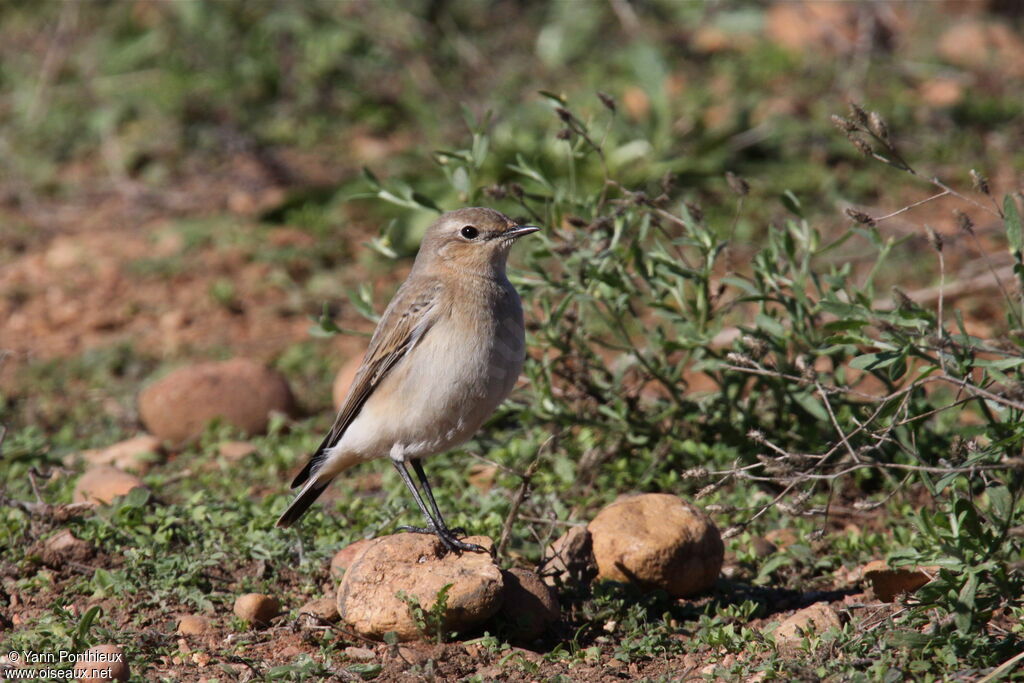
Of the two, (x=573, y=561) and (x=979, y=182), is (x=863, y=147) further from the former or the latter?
(x=573, y=561)

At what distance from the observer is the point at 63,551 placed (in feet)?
17.9

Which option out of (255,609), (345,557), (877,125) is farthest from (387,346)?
(877,125)

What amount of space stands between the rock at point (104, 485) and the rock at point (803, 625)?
3.35 m

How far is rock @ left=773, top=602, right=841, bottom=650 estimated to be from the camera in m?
4.81

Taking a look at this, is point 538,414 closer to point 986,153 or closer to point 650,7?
point 986,153

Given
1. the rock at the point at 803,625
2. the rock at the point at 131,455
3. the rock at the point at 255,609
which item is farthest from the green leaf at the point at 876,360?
the rock at the point at 131,455

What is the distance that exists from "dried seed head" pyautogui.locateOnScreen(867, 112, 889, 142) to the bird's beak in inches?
74.3

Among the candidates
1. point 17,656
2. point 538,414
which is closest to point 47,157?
point 538,414

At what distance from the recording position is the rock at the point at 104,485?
246 inches

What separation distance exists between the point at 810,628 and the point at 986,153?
713cm

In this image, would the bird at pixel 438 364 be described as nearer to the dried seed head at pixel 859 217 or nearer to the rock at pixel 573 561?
the rock at pixel 573 561

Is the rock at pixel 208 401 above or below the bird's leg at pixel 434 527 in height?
below

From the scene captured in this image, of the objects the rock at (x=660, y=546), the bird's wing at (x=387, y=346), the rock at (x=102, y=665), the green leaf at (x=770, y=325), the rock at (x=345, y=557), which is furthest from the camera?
the green leaf at (x=770, y=325)

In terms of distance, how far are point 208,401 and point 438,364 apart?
270 cm
